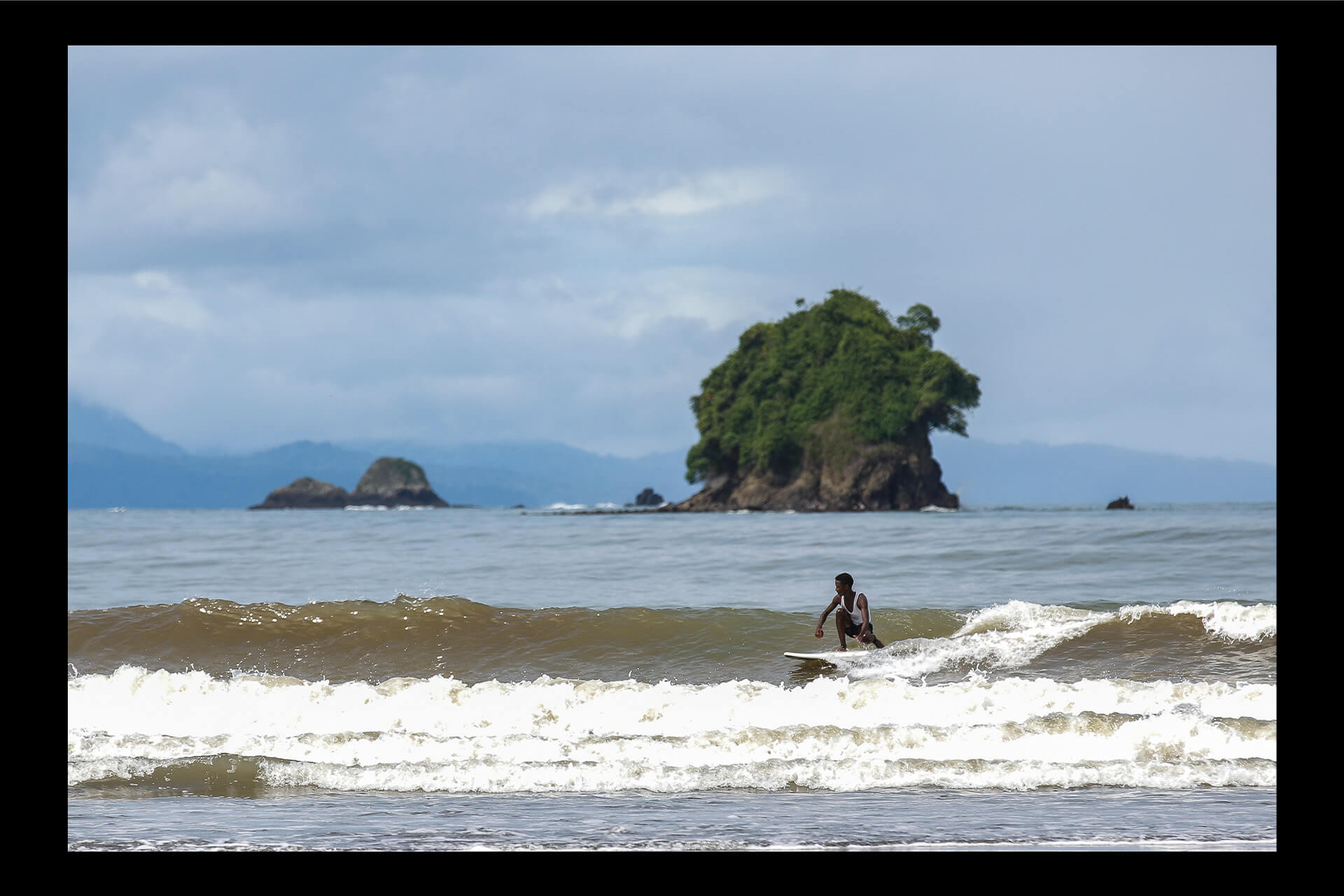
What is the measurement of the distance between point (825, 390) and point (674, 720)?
255 feet

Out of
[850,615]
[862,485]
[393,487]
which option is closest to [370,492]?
[393,487]

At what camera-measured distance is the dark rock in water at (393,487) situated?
368 feet

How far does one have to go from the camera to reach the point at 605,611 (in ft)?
53.2

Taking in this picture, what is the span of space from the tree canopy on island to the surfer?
6917cm

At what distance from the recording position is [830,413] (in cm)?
8650

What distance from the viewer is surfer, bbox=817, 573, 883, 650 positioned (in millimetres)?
13258

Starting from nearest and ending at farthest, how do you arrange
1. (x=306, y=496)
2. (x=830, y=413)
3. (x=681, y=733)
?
1. (x=681, y=733)
2. (x=830, y=413)
3. (x=306, y=496)

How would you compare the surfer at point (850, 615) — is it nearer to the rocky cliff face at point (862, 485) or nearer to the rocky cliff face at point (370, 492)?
the rocky cliff face at point (862, 485)

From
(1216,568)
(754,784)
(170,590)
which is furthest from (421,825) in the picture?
(1216,568)

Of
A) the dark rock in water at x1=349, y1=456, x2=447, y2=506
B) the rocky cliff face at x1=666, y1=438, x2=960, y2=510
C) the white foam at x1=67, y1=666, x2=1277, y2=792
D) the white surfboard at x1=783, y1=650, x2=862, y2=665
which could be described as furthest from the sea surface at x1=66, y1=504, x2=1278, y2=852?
the dark rock in water at x1=349, y1=456, x2=447, y2=506

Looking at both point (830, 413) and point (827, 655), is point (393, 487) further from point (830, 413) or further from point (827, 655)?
point (827, 655)

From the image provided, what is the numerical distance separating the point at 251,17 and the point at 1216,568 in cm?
2318

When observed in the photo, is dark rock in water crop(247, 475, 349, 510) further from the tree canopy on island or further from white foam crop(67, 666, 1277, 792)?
white foam crop(67, 666, 1277, 792)
